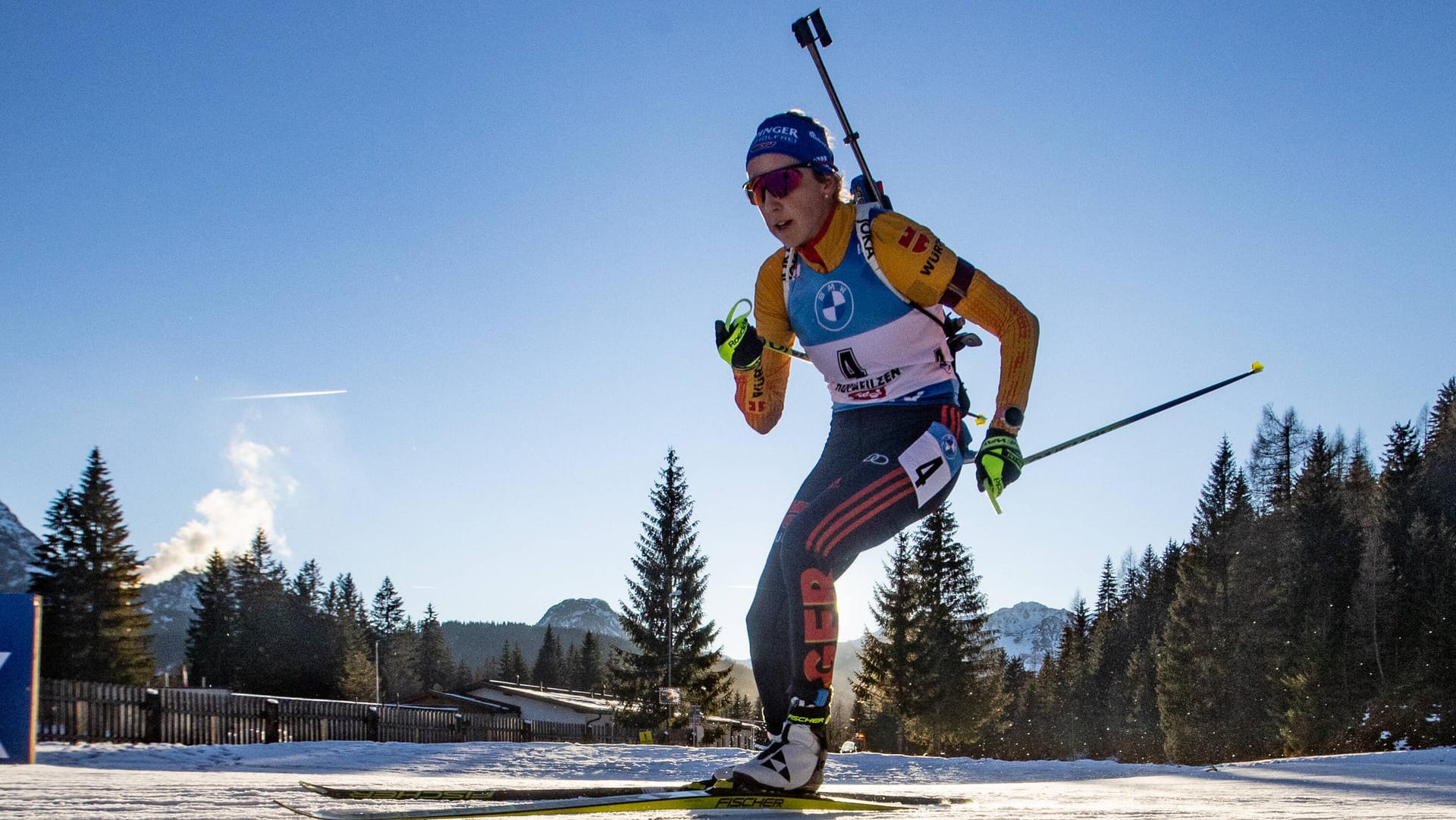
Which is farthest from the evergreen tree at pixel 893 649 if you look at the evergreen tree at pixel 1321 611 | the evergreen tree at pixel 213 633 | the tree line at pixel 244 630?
the evergreen tree at pixel 213 633

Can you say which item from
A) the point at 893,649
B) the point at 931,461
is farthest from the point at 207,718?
the point at 893,649

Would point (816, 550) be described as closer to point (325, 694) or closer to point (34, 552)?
point (34, 552)

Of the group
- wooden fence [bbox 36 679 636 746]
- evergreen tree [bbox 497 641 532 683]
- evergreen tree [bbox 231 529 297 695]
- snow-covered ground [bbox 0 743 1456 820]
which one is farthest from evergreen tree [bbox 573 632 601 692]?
snow-covered ground [bbox 0 743 1456 820]

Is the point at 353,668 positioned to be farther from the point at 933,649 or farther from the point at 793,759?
the point at 793,759

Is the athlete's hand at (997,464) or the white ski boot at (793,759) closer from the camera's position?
the white ski boot at (793,759)

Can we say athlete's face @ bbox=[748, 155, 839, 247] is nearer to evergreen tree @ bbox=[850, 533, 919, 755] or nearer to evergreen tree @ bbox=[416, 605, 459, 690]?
evergreen tree @ bbox=[850, 533, 919, 755]

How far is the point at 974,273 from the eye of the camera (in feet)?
11.2

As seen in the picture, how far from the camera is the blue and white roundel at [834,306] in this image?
3.47m

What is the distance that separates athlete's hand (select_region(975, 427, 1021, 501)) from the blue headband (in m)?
1.19

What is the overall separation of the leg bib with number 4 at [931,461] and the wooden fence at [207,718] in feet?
46.4

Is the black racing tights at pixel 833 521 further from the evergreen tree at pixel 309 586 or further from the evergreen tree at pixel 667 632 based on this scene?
the evergreen tree at pixel 309 586

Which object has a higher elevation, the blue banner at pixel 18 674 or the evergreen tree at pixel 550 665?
the blue banner at pixel 18 674

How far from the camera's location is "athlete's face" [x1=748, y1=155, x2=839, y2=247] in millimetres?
3541

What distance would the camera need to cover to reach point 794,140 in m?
3.55
